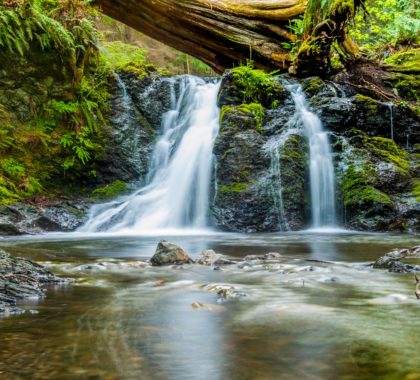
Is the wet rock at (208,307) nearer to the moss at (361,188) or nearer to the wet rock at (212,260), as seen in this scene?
the wet rock at (212,260)

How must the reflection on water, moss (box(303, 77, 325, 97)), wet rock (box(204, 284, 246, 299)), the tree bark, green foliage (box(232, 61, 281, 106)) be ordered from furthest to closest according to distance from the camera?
the tree bark → moss (box(303, 77, 325, 97)) → green foliage (box(232, 61, 281, 106)) → wet rock (box(204, 284, 246, 299)) → the reflection on water

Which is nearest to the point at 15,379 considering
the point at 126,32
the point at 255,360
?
the point at 255,360

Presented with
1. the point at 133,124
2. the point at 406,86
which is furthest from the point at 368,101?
the point at 133,124

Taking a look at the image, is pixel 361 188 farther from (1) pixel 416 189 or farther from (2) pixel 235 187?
(2) pixel 235 187

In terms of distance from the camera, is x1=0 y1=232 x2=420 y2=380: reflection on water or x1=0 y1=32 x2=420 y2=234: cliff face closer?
x1=0 y1=232 x2=420 y2=380: reflection on water

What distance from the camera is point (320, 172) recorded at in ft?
28.7

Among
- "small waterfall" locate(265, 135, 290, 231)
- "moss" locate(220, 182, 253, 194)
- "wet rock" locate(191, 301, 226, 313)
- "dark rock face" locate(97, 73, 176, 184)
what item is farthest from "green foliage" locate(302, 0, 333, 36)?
"wet rock" locate(191, 301, 226, 313)

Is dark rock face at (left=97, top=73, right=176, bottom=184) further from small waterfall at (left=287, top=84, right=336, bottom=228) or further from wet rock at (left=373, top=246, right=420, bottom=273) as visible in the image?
wet rock at (left=373, top=246, right=420, bottom=273)

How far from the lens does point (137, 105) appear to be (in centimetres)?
1073

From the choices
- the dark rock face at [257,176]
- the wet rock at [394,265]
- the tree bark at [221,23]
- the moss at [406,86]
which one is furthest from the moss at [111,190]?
the moss at [406,86]

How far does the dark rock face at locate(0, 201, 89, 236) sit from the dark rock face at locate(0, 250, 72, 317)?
4.10 meters

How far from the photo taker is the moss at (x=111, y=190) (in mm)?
9297

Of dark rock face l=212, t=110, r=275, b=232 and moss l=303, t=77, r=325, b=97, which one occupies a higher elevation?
moss l=303, t=77, r=325, b=97

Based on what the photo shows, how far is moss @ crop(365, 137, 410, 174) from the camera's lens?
886 centimetres
